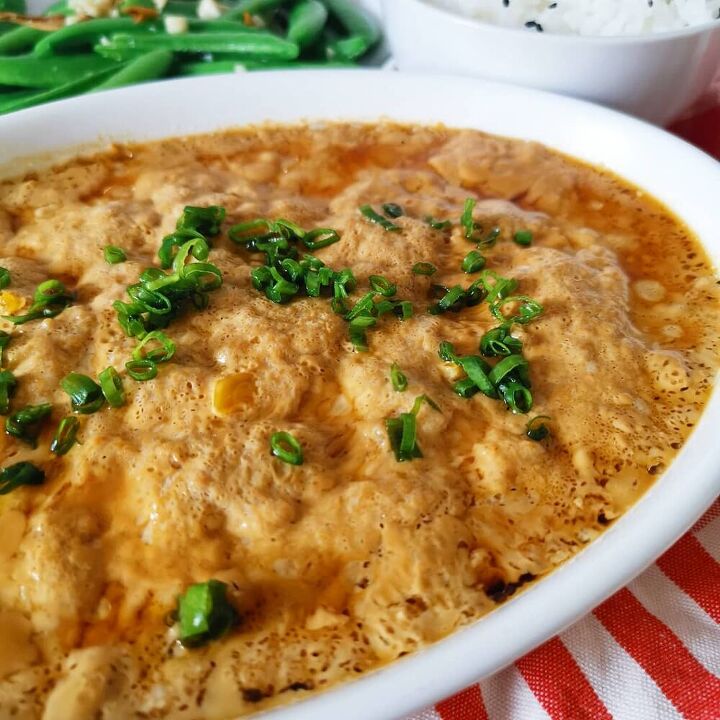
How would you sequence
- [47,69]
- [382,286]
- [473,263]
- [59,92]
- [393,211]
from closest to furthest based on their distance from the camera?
[382,286]
[473,263]
[393,211]
[59,92]
[47,69]

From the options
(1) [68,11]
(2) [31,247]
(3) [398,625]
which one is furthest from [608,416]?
(1) [68,11]

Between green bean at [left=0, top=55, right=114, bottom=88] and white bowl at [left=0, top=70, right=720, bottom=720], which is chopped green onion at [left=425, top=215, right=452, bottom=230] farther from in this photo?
green bean at [left=0, top=55, right=114, bottom=88]

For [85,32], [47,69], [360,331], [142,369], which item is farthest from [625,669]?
[85,32]

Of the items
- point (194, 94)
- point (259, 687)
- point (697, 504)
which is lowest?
point (259, 687)

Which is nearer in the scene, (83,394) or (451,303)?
(83,394)

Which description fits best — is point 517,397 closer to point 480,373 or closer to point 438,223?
point 480,373

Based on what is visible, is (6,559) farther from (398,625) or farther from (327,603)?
(398,625)

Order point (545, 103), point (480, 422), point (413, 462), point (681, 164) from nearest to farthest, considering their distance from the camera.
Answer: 1. point (413, 462)
2. point (480, 422)
3. point (681, 164)
4. point (545, 103)

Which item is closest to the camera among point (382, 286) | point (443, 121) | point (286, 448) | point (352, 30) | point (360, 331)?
point (286, 448)
